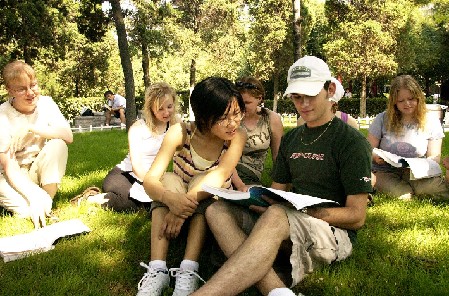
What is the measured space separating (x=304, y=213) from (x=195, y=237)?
2.60 feet

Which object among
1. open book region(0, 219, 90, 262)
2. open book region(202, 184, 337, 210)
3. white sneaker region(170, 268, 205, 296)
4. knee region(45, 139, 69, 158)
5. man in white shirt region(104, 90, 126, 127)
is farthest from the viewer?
man in white shirt region(104, 90, 126, 127)

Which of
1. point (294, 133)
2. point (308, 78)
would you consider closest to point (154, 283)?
point (294, 133)

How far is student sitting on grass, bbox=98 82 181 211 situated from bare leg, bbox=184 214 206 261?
1868mm

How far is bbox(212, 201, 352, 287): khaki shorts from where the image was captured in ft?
8.82

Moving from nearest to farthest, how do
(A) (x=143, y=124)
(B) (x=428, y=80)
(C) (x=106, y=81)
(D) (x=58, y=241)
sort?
(D) (x=58, y=241) → (A) (x=143, y=124) → (C) (x=106, y=81) → (B) (x=428, y=80)

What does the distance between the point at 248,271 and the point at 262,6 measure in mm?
31776

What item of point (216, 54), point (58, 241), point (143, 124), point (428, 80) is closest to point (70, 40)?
point (216, 54)

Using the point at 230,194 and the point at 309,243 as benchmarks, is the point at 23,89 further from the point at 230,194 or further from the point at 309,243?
the point at 309,243

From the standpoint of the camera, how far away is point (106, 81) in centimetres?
3456

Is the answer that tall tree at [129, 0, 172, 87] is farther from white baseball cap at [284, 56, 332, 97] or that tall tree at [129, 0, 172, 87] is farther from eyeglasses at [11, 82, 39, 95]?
white baseball cap at [284, 56, 332, 97]

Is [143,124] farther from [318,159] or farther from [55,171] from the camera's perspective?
[318,159]

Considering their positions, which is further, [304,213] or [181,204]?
[181,204]

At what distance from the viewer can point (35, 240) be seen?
12.6 ft

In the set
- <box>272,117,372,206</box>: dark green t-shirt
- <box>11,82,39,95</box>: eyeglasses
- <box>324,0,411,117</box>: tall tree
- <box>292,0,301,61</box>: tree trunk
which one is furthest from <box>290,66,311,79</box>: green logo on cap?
<box>324,0,411,117</box>: tall tree
